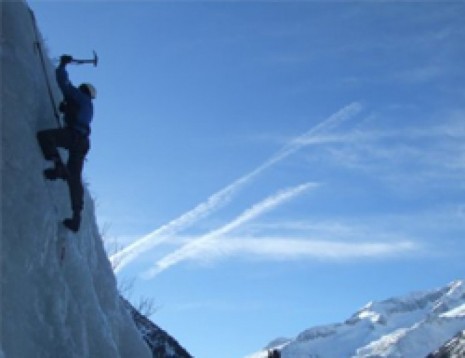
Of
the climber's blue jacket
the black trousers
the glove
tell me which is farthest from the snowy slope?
the glove

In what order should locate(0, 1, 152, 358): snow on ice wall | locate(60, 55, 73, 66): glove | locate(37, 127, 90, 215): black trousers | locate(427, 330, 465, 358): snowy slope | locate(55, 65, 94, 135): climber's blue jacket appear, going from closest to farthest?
locate(0, 1, 152, 358): snow on ice wall
locate(37, 127, 90, 215): black trousers
locate(55, 65, 94, 135): climber's blue jacket
locate(60, 55, 73, 66): glove
locate(427, 330, 465, 358): snowy slope

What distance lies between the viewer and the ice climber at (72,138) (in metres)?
14.7

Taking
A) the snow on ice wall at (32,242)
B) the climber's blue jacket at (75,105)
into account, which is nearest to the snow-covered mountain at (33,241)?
the snow on ice wall at (32,242)

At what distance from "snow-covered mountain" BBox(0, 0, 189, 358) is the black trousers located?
213 millimetres

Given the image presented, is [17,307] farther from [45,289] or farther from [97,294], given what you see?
[97,294]

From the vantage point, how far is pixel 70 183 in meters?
15.0

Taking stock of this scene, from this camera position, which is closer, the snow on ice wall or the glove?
the snow on ice wall

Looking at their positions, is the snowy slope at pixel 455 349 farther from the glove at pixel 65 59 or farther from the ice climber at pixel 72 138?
the glove at pixel 65 59

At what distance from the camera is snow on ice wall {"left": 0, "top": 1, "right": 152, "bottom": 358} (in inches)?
510

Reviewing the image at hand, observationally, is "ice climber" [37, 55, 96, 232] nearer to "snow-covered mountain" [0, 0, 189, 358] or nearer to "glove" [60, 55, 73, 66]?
"glove" [60, 55, 73, 66]

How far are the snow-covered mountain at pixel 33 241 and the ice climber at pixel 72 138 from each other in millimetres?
230

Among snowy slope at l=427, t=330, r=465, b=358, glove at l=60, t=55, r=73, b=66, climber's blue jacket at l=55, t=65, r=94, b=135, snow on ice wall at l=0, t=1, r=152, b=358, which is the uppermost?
snowy slope at l=427, t=330, r=465, b=358

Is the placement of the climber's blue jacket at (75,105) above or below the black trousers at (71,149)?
above

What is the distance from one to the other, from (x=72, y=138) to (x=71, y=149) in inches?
9.4
